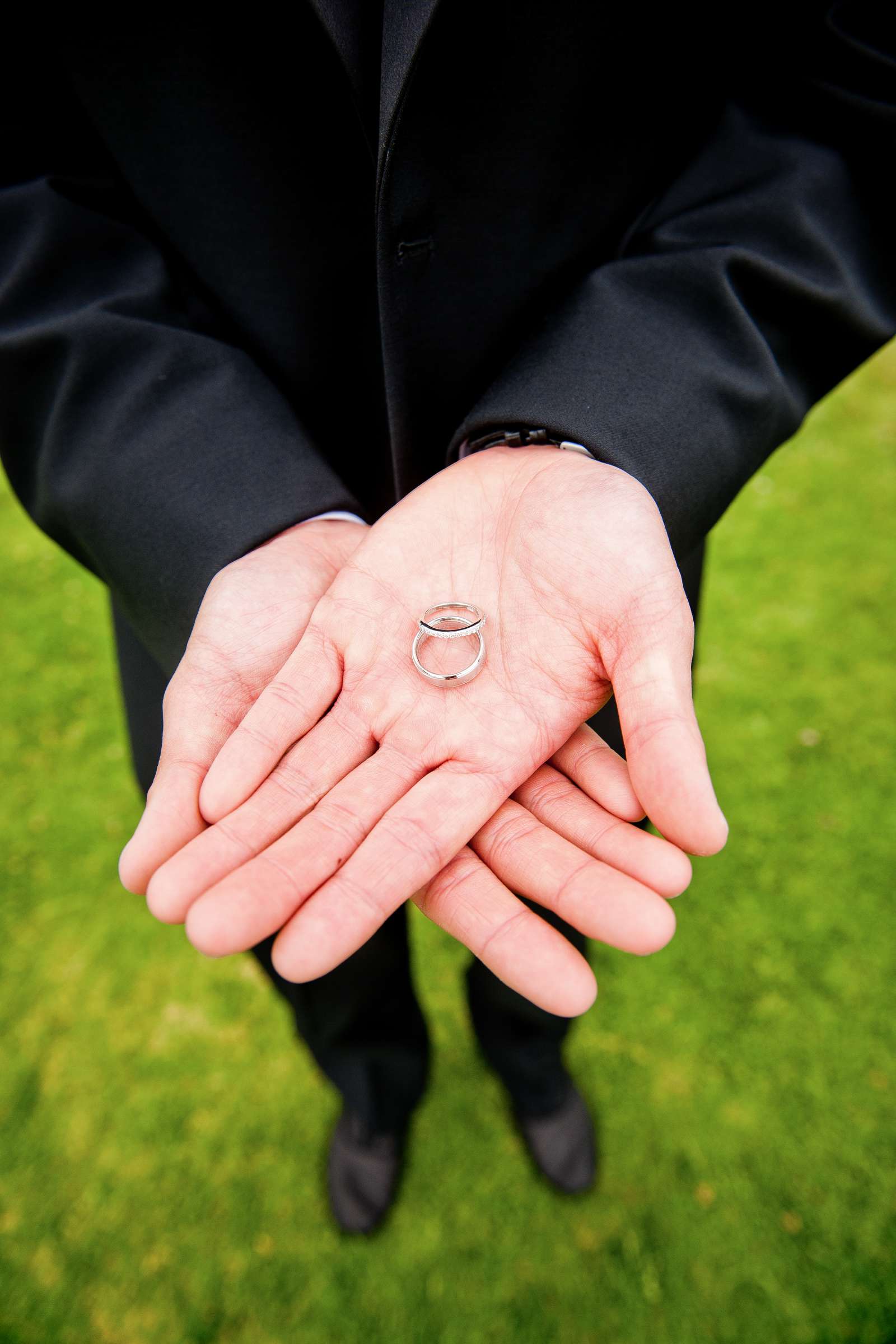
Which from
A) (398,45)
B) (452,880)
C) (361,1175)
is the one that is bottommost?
(361,1175)

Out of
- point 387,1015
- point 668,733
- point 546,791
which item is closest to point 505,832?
point 546,791

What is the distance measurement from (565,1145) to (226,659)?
1843 mm

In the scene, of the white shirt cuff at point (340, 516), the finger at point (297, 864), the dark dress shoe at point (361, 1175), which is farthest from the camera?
the dark dress shoe at point (361, 1175)

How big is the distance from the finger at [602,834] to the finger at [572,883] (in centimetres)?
2

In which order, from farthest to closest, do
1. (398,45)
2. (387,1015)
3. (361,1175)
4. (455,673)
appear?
(361,1175) < (387,1015) < (455,673) < (398,45)

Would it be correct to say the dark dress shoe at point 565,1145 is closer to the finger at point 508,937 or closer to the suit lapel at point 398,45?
the finger at point 508,937

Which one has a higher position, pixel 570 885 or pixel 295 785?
pixel 295 785

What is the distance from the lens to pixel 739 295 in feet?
5.40

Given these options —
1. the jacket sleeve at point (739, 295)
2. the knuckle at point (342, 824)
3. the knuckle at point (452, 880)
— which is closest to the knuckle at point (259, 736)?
the knuckle at point (342, 824)

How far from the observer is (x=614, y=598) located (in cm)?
146

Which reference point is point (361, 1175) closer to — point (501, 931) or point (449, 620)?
point (501, 931)

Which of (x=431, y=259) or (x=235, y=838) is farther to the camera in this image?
(x=431, y=259)

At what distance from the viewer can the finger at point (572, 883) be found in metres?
1.25

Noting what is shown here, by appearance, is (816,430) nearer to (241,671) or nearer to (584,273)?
(584,273)
